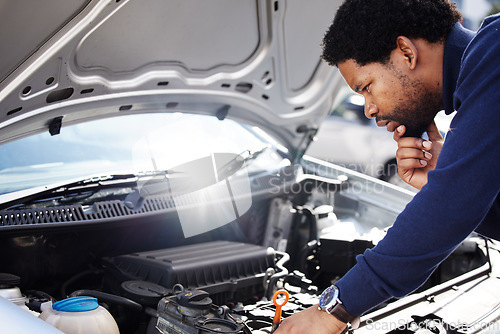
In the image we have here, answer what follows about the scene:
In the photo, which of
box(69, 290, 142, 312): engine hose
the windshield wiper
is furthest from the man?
the windshield wiper

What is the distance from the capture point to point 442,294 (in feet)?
5.95

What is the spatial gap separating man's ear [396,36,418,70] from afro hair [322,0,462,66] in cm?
2

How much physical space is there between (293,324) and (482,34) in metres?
0.74

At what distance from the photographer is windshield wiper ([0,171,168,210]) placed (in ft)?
5.24

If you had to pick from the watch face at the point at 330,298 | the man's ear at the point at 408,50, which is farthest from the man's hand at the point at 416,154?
the watch face at the point at 330,298

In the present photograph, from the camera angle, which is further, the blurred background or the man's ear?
the blurred background

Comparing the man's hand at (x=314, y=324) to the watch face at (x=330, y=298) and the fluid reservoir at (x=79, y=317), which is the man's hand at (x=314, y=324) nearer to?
the watch face at (x=330, y=298)

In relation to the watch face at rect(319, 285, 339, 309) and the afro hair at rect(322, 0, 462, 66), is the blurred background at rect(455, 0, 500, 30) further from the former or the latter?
the watch face at rect(319, 285, 339, 309)

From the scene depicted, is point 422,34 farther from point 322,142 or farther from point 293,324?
point 322,142

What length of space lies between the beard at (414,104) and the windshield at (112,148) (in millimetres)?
987

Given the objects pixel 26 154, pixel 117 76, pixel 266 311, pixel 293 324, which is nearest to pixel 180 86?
pixel 117 76

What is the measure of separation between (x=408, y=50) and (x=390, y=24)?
0.08 m

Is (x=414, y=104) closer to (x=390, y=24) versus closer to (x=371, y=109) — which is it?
(x=371, y=109)

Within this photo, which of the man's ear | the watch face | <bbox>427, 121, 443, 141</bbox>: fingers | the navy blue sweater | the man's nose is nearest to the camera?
the navy blue sweater
